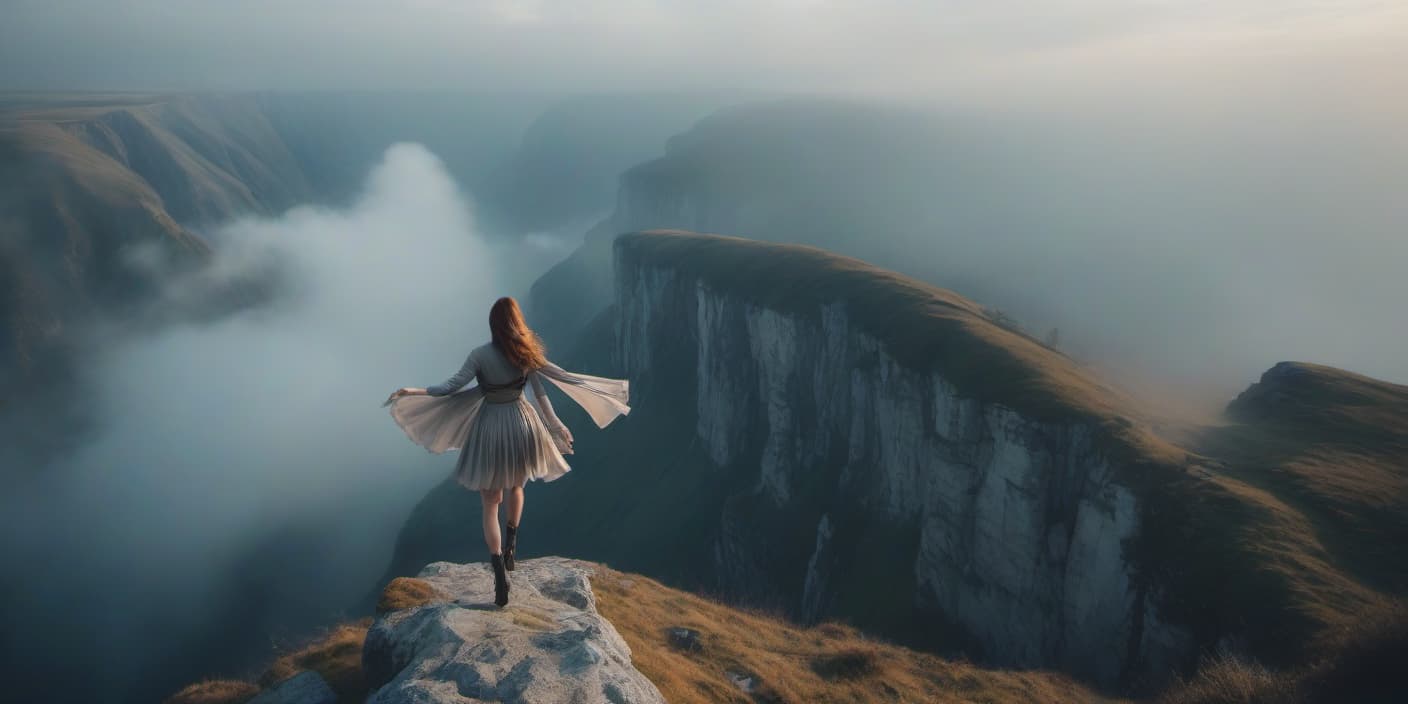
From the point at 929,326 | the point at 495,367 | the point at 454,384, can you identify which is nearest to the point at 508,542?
the point at 454,384

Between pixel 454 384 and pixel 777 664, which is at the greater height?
pixel 454 384

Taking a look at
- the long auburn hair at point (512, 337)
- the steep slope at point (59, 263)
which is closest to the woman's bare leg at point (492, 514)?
the long auburn hair at point (512, 337)

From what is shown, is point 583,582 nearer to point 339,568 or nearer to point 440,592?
point 440,592

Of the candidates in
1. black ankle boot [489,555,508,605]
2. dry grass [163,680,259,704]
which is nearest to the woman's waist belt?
black ankle boot [489,555,508,605]

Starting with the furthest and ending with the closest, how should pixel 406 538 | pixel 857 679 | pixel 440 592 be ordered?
pixel 406 538, pixel 857 679, pixel 440 592

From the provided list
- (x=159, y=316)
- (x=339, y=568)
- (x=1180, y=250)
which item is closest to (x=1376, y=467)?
(x=339, y=568)

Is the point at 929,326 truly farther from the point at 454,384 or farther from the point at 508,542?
the point at 454,384

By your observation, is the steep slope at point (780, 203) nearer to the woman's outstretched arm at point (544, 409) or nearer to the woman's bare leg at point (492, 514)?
the woman's outstretched arm at point (544, 409)
